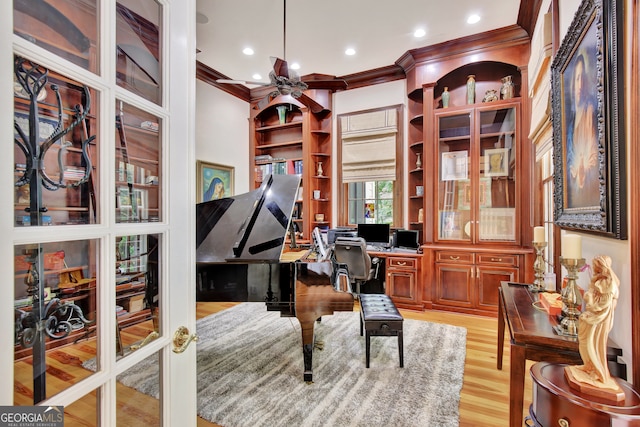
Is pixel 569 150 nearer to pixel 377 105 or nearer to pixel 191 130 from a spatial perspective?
pixel 191 130

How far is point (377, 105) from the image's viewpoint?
4371 mm

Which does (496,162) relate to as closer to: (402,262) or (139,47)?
(402,262)

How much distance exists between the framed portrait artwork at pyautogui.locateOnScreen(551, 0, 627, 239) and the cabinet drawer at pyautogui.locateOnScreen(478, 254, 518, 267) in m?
1.62

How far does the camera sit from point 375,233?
4191 mm

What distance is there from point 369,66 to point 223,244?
3347mm

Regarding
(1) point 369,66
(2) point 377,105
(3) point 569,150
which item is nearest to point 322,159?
(2) point 377,105

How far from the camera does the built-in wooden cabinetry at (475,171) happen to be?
334 cm

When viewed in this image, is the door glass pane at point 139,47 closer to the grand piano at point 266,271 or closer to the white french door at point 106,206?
the white french door at point 106,206

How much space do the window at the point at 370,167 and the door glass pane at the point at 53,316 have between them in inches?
158

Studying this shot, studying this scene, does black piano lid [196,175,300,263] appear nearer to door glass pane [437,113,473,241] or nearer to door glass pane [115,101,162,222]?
door glass pane [115,101,162,222]

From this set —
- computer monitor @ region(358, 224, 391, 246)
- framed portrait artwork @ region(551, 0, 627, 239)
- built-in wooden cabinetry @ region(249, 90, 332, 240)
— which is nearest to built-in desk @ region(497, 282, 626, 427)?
framed portrait artwork @ region(551, 0, 627, 239)

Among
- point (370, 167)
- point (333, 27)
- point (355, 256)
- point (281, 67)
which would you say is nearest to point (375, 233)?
point (355, 256)

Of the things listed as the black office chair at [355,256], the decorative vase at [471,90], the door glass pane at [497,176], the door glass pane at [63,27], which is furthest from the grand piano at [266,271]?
the decorative vase at [471,90]

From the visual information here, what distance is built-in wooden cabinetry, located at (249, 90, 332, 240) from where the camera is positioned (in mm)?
4605
